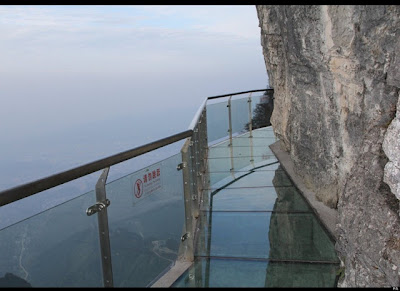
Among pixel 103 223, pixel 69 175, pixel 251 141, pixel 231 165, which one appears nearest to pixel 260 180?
pixel 231 165

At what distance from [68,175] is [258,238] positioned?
8.37 ft

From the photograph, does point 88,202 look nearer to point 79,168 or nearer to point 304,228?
point 79,168

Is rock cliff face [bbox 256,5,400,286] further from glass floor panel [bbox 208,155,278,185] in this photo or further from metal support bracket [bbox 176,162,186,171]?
glass floor panel [bbox 208,155,278,185]

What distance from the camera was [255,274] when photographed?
11.8 feet

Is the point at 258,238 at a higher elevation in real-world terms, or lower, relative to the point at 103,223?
lower

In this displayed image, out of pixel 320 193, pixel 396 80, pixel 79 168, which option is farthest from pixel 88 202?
pixel 320 193

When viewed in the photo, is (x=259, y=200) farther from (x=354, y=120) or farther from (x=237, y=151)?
(x=237, y=151)

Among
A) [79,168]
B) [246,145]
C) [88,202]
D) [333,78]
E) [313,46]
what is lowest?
[246,145]

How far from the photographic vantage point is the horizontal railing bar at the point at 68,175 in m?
1.91

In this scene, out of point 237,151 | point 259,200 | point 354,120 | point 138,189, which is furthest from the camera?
point 237,151

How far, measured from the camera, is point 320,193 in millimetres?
5000

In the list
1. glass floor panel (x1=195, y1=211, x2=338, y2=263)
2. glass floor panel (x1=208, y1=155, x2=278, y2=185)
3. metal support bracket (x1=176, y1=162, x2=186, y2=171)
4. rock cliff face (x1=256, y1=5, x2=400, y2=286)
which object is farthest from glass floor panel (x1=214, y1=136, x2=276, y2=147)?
metal support bracket (x1=176, y1=162, x2=186, y2=171)

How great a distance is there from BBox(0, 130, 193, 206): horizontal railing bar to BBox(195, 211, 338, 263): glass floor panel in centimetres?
137

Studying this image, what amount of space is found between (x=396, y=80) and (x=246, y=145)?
602 cm
